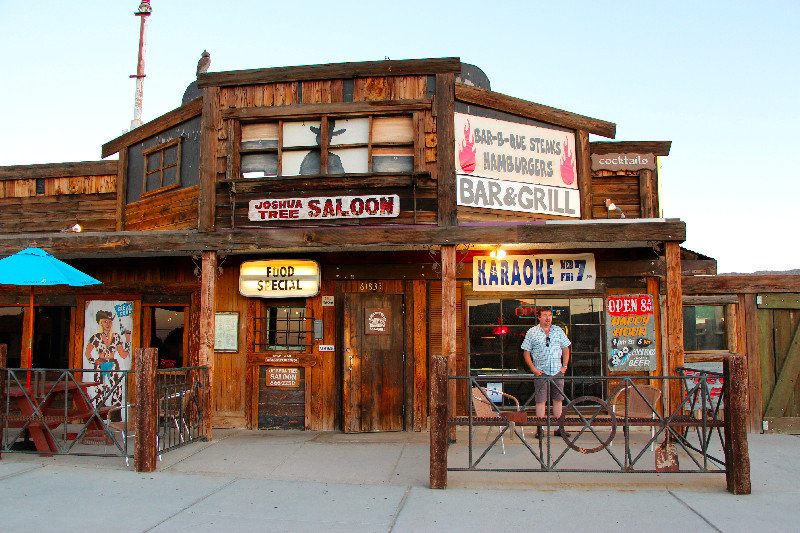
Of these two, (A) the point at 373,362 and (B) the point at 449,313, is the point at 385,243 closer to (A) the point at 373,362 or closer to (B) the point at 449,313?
(B) the point at 449,313

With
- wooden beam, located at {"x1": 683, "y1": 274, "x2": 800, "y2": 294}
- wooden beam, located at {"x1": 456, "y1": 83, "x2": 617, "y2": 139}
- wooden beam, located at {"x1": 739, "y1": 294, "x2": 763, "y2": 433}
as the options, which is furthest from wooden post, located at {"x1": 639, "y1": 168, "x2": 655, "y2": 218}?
wooden beam, located at {"x1": 739, "y1": 294, "x2": 763, "y2": 433}

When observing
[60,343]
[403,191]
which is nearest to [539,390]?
[403,191]

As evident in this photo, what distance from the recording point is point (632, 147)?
998 cm

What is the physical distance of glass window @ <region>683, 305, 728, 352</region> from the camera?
896 centimetres

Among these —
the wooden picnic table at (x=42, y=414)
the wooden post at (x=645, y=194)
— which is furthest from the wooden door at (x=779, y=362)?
the wooden picnic table at (x=42, y=414)

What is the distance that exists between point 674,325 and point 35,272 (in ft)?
26.4

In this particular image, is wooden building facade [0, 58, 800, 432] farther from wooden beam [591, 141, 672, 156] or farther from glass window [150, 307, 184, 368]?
glass window [150, 307, 184, 368]

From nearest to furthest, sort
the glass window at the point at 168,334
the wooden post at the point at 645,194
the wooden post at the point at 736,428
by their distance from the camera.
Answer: the wooden post at the point at 736,428
the wooden post at the point at 645,194
the glass window at the point at 168,334

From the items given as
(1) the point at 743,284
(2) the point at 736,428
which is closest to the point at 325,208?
(2) the point at 736,428

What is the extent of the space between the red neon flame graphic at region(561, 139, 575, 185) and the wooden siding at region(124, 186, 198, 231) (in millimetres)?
5765

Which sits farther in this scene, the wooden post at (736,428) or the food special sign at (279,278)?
the food special sign at (279,278)

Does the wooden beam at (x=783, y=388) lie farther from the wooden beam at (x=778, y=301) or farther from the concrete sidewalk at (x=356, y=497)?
the concrete sidewalk at (x=356, y=497)

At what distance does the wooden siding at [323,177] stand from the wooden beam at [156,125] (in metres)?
0.62

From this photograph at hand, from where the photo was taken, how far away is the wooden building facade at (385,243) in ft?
27.9
